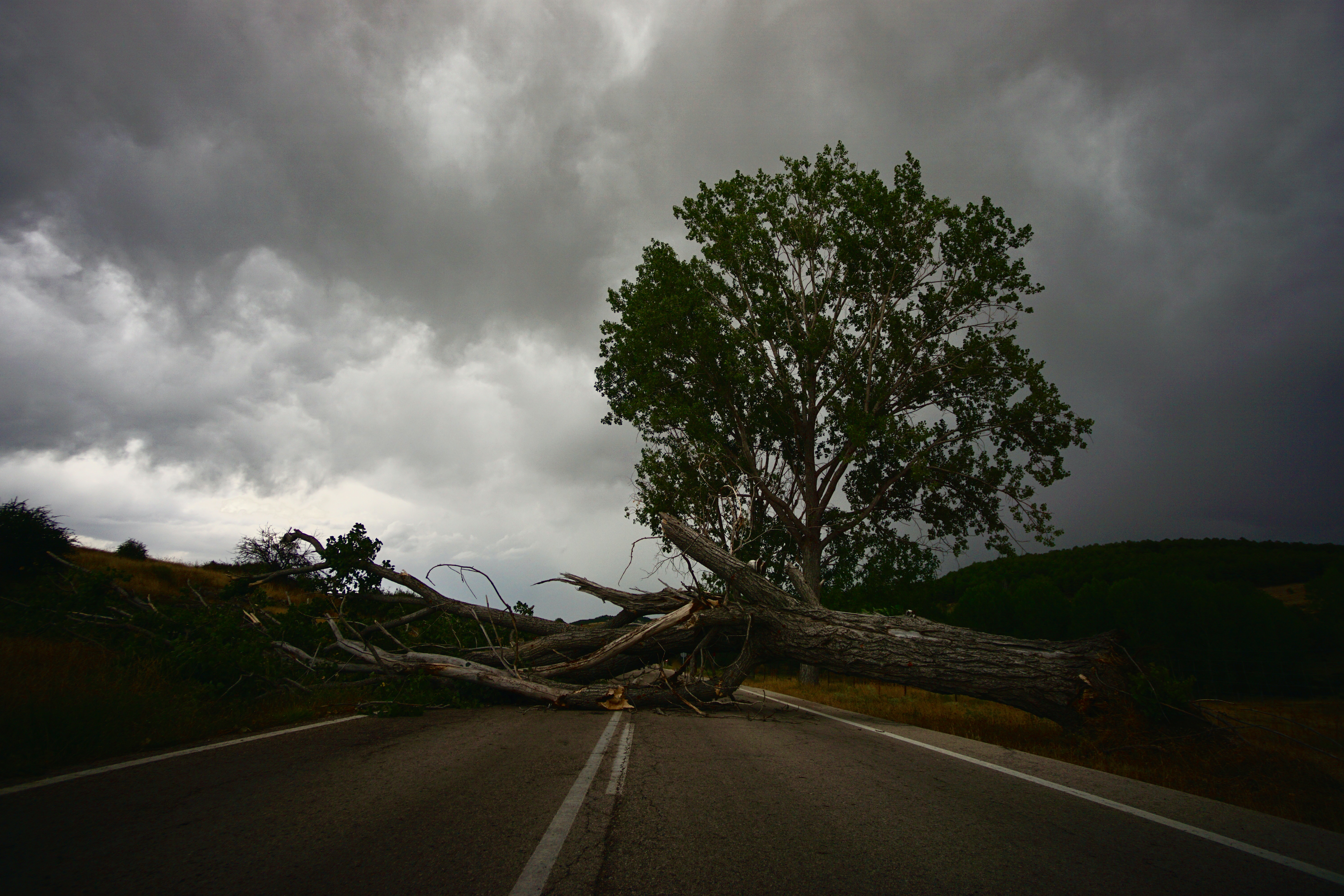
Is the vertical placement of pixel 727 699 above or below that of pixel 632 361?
below

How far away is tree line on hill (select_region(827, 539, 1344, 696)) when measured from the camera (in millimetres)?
33562

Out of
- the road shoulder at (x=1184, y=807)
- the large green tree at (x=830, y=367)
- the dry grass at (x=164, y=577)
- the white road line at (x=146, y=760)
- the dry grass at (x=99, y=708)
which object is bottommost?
the white road line at (x=146, y=760)

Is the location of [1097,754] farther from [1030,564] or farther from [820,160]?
[1030,564]

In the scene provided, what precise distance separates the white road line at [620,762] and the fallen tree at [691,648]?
253cm

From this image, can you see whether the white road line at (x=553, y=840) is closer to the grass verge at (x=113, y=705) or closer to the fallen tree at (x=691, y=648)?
the grass verge at (x=113, y=705)

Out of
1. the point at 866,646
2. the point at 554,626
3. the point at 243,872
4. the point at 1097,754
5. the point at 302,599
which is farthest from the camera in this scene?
the point at 302,599

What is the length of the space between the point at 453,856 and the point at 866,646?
27.4ft

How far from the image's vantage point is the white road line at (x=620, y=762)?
4812 millimetres

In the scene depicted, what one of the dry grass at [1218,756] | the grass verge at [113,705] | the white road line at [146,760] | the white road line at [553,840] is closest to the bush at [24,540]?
the grass verge at [113,705]

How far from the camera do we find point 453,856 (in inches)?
126

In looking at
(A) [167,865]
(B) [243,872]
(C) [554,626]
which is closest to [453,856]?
(B) [243,872]

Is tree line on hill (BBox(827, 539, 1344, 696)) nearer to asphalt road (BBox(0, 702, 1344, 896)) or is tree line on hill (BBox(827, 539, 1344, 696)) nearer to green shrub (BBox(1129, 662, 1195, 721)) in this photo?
green shrub (BBox(1129, 662, 1195, 721))

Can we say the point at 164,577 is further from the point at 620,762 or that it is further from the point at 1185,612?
the point at 1185,612

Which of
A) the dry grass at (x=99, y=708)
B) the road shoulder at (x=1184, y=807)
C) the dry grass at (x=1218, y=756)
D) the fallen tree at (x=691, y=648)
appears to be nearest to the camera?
the road shoulder at (x=1184, y=807)
